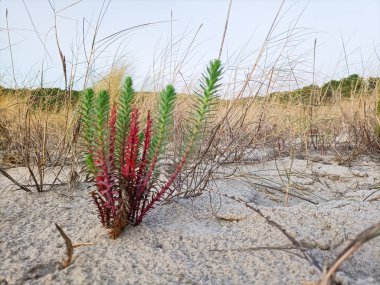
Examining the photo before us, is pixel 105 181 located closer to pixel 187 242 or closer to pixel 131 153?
pixel 131 153

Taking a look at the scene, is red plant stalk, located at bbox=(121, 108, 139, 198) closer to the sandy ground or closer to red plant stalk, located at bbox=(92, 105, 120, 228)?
red plant stalk, located at bbox=(92, 105, 120, 228)

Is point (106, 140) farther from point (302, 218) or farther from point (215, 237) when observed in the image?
point (302, 218)

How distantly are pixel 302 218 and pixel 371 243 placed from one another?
0.99 feet

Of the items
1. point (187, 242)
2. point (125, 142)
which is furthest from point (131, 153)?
point (187, 242)

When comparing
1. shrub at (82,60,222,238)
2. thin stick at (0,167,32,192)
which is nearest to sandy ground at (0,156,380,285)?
thin stick at (0,167,32,192)

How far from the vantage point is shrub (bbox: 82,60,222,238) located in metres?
1.34

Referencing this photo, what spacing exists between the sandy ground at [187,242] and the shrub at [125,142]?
5.6 inches

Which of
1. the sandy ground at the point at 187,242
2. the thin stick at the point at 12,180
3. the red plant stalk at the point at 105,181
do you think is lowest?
the sandy ground at the point at 187,242

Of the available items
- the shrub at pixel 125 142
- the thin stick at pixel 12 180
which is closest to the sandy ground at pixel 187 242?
the thin stick at pixel 12 180

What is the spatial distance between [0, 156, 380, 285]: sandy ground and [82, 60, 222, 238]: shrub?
5.6 inches

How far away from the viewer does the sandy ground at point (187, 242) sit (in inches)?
49.2

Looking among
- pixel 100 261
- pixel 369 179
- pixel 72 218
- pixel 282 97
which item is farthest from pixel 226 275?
pixel 282 97

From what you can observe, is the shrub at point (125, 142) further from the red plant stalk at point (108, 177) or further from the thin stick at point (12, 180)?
the thin stick at point (12, 180)

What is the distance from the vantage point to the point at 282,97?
4.59m
